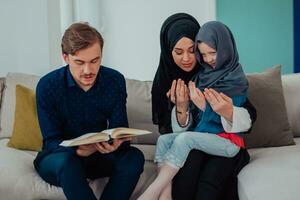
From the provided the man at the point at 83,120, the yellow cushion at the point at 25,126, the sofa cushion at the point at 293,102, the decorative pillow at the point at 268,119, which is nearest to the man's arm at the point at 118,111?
the man at the point at 83,120

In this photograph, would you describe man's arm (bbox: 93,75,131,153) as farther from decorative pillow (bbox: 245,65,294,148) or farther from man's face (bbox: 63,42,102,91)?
decorative pillow (bbox: 245,65,294,148)

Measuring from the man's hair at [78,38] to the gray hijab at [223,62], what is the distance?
1.35 ft

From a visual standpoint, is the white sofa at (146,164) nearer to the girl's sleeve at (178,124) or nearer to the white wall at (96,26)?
the girl's sleeve at (178,124)

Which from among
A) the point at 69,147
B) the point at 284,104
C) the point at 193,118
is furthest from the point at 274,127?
the point at 69,147

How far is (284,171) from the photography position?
5.07ft

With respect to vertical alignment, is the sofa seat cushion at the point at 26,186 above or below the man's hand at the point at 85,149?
below

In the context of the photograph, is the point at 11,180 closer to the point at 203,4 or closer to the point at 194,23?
the point at 194,23

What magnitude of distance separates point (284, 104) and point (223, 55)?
56cm

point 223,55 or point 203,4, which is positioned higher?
point 203,4

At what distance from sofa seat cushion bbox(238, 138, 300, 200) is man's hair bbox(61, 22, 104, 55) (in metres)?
0.72

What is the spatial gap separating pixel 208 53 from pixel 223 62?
0.07m

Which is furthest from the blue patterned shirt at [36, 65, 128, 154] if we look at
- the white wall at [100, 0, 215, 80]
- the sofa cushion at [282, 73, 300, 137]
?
the white wall at [100, 0, 215, 80]

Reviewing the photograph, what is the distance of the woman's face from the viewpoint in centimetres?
173

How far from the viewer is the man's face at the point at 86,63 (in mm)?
1540
